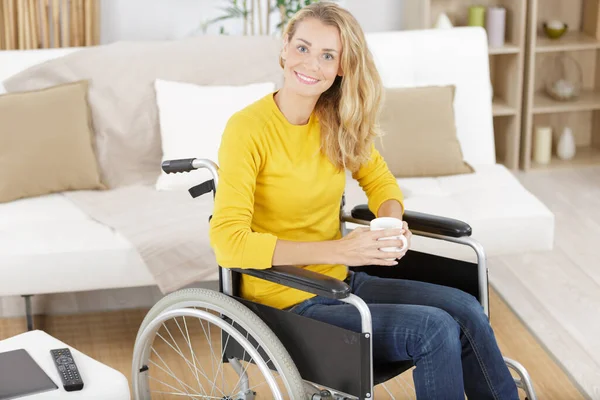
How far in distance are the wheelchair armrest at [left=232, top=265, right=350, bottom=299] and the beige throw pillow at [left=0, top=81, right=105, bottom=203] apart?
133cm

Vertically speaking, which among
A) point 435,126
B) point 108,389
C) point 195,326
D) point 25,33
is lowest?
point 195,326

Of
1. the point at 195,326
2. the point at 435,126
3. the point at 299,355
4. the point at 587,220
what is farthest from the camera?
the point at 587,220

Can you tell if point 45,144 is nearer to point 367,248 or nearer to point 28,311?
point 28,311

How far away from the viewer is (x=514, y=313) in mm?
3127

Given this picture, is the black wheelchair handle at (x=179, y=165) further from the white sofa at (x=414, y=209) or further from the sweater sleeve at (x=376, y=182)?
the white sofa at (x=414, y=209)

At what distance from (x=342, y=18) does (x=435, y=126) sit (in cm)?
136

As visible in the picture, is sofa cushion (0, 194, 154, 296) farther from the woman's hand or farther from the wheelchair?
the woman's hand

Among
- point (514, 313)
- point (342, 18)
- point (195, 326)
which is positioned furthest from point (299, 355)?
point (514, 313)

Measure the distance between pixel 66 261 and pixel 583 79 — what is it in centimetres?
299

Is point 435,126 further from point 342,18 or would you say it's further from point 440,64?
point 342,18

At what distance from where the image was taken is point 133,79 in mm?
3271

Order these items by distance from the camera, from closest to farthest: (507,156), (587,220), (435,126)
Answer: (435,126), (587,220), (507,156)

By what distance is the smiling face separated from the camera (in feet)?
6.49

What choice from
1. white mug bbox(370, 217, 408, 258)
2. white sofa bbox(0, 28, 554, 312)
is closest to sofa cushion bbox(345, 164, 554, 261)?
white sofa bbox(0, 28, 554, 312)
